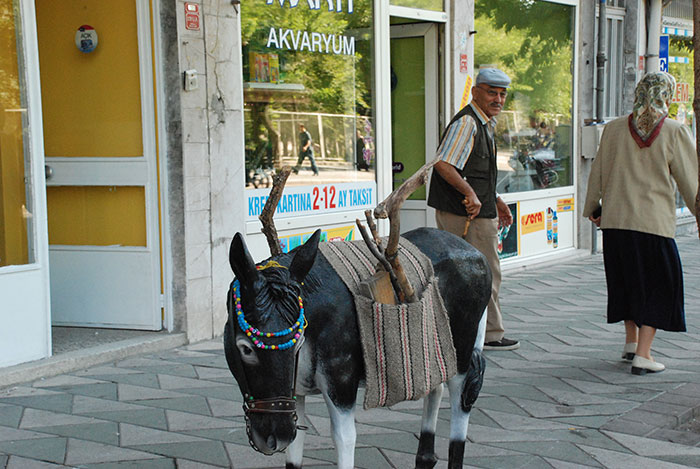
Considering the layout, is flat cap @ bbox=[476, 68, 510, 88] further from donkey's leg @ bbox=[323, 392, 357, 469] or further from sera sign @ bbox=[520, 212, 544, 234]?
sera sign @ bbox=[520, 212, 544, 234]

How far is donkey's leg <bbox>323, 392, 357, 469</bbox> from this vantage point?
3.20 metres

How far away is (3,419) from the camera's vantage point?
198 inches

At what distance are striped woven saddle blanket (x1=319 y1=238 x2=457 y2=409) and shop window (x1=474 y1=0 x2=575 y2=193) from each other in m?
7.20

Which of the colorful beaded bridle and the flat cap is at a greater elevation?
the flat cap

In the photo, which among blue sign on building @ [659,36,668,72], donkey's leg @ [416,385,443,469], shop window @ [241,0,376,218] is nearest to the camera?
donkey's leg @ [416,385,443,469]

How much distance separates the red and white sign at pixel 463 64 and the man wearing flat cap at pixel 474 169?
3477mm

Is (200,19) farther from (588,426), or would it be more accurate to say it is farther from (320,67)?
(588,426)

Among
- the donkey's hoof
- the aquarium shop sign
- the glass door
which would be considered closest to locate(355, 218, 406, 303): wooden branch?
the donkey's hoof

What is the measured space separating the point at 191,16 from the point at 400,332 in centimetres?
426

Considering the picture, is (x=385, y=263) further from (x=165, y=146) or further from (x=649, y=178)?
(x=165, y=146)

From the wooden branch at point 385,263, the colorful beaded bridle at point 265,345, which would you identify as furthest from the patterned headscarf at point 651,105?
the colorful beaded bridle at point 265,345

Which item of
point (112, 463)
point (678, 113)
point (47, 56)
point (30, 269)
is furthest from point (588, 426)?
point (678, 113)

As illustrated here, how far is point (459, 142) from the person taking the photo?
6.11 meters

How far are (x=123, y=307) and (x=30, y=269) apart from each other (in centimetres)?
116
